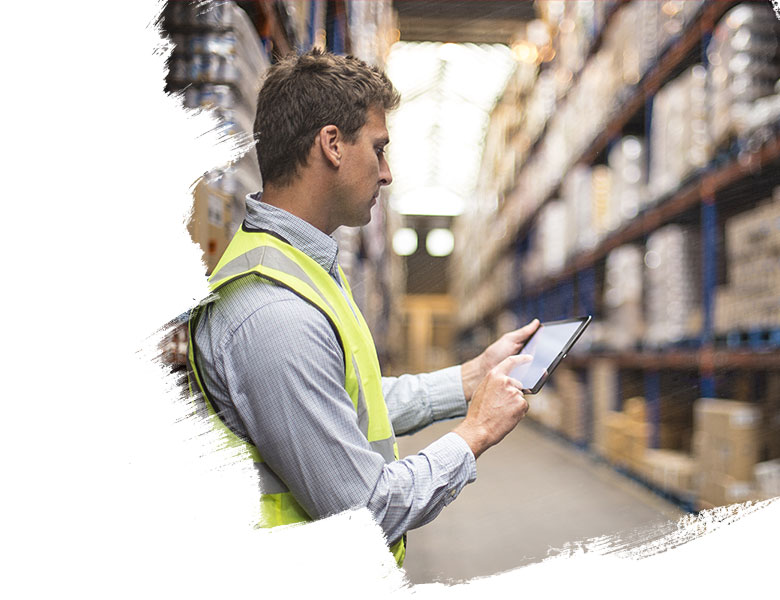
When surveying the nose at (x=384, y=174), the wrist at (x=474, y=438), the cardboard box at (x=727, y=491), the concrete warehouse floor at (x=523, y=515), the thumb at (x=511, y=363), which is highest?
the nose at (x=384, y=174)

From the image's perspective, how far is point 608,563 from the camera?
1221 mm

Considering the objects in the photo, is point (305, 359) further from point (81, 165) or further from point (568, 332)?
point (568, 332)

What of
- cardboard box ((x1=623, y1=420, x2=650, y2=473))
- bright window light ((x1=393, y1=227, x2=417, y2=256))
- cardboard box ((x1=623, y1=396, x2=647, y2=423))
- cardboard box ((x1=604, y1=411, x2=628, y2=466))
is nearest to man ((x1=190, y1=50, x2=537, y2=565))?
cardboard box ((x1=623, y1=420, x2=650, y2=473))

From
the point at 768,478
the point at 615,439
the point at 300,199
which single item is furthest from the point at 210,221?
the point at 615,439

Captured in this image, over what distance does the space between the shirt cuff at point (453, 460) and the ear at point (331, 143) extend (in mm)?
423

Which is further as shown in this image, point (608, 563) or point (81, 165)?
point (608, 563)

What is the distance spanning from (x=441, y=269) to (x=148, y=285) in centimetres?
2114

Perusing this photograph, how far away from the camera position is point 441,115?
519 inches

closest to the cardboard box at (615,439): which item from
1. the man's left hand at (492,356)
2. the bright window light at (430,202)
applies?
the man's left hand at (492,356)

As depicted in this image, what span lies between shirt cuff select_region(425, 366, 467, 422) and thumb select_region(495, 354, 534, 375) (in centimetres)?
29

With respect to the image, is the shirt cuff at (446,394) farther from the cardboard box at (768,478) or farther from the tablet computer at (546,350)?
the cardboard box at (768,478)

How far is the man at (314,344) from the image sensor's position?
86cm

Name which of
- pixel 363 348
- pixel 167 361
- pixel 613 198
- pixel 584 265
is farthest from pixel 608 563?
pixel 584 265

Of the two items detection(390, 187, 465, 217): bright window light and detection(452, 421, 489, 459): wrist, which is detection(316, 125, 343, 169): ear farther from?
detection(390, 187, 465, 217): bright window light
